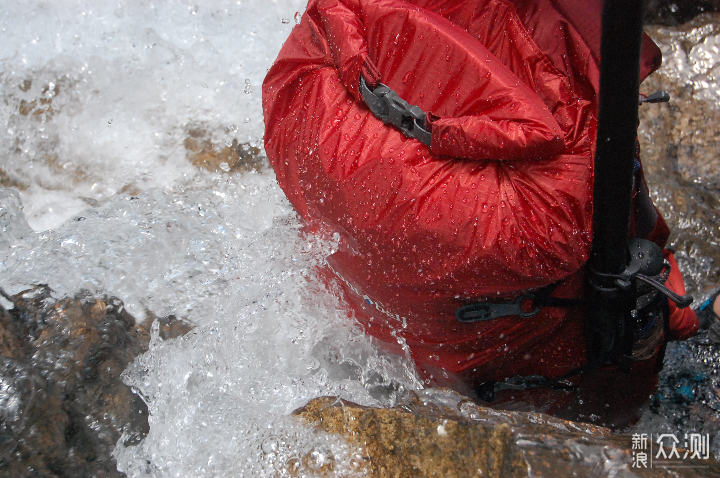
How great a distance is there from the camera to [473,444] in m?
1.21

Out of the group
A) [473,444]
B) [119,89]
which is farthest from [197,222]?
[473,444]

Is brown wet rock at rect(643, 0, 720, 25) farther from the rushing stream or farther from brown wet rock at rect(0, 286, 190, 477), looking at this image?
brown wet rock at rect(0, 286, 190, 477)

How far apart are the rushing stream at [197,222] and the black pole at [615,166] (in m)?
0.69

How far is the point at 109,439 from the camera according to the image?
164cm

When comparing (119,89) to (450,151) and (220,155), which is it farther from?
(450,151)

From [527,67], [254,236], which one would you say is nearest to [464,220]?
[527,67]

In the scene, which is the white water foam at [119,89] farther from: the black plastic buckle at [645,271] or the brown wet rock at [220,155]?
the black plastic buckle at [645,271]

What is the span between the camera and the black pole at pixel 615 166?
102 centimetres

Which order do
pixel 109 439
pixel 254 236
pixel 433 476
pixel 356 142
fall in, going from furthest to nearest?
pixel 254 236 → pixel 109 439 → pixel 356 142 → pixel 433 476

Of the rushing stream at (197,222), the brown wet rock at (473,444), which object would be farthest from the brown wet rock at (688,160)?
the brown wet rock at (473,444)

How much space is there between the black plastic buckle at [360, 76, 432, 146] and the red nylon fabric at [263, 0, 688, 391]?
0.08ft

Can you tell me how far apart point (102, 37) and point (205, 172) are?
123 cm

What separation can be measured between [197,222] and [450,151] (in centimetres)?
145

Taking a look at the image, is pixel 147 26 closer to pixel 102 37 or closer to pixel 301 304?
pixel 102 37
